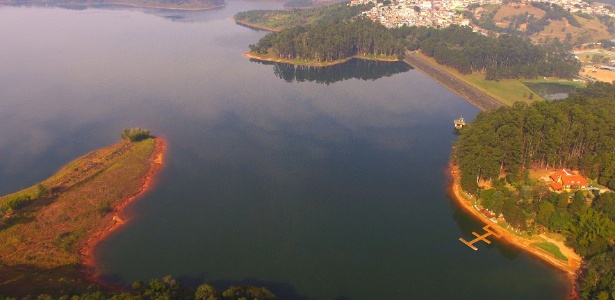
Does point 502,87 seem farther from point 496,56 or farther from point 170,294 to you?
point 170,294

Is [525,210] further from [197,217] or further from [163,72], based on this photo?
[163,72]

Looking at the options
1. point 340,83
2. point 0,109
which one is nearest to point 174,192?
point 0,109

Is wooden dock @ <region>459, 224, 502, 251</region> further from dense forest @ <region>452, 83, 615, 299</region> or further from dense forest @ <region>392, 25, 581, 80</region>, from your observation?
dense forest @ <region>392, 25, 581, 80</region>

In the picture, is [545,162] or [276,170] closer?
[545,162]

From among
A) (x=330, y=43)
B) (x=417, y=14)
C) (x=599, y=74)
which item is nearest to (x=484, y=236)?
(x=330, y=43)

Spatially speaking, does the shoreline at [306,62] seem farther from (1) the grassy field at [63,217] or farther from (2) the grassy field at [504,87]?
(1) the grassy field at [63,217]

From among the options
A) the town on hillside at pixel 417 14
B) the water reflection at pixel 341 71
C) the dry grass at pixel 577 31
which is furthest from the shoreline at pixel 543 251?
the dry grass at pixel 577 31
